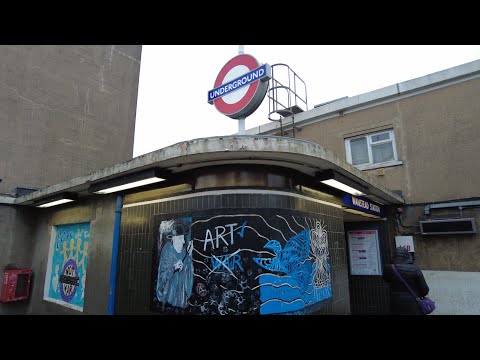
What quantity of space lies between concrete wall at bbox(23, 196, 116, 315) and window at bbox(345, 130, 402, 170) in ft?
23.4

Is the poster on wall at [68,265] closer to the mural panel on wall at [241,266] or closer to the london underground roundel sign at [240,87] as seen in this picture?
the mural panel on wall at [241,266]

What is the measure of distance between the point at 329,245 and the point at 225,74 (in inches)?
154

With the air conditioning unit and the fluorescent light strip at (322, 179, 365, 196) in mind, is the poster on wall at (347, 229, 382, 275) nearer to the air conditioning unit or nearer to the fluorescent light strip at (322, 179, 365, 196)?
the air conditioning unit

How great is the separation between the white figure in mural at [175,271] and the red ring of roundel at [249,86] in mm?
2432

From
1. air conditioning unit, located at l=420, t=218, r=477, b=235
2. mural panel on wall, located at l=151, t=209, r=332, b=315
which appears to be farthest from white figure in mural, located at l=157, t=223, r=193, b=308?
air conditioning unit, located at l=420, t=218, r=477, b=235

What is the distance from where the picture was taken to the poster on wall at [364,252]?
8781 millimetres

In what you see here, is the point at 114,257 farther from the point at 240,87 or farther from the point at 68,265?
the point at 240,87

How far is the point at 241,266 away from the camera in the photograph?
14.6 ft

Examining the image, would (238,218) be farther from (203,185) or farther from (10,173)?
(10,173)

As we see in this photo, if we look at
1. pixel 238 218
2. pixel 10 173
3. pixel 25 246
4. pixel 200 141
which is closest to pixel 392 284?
pixel 238 218

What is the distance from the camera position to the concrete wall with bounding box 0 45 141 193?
33.3 feet

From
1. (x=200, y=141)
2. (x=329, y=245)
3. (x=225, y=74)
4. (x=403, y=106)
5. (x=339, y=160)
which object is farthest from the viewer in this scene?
(x=403, y=106)

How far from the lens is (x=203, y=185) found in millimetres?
5012

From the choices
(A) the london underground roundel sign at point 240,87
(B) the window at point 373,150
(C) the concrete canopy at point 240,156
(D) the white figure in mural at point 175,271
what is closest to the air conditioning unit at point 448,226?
(B) the window at point 373,150
